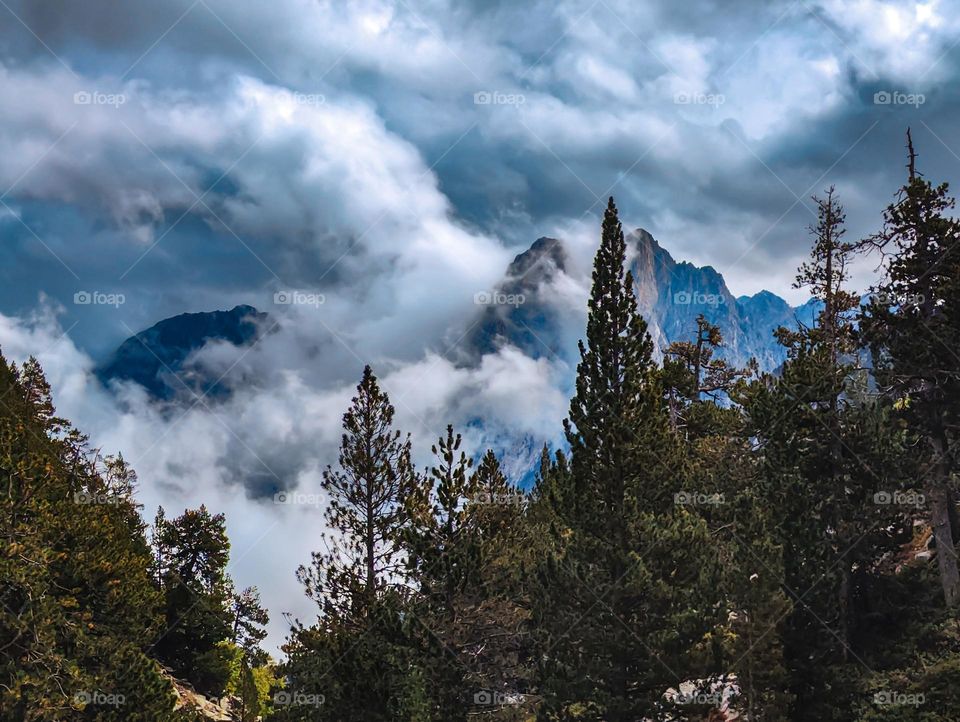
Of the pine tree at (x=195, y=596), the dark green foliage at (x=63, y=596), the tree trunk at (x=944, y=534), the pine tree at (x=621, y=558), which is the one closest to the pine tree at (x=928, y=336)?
the tree trunk at (x=944, y=534)

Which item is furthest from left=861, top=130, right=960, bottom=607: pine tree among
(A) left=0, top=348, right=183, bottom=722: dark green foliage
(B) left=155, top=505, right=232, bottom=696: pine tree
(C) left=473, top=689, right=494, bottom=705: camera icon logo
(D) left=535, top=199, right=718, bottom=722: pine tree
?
(B) left=155, top=505, right=232, bottom=696: pine tree

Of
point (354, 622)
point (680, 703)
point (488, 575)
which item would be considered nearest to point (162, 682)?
point (354, 622)

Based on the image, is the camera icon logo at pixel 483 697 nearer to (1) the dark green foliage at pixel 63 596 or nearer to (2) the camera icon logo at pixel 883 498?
(1) the dark green foliage at pixel 63 596

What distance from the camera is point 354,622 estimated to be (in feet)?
74.9

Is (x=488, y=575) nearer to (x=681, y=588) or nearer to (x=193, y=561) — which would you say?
(x=681, y=588)

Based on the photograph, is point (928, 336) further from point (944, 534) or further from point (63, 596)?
point (63, 596)

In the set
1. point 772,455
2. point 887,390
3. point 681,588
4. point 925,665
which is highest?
point 887,390

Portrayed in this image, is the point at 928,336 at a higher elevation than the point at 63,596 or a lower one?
higher

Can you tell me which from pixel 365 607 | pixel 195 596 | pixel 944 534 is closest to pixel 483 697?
pixel 365 607

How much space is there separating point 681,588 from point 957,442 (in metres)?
11.0

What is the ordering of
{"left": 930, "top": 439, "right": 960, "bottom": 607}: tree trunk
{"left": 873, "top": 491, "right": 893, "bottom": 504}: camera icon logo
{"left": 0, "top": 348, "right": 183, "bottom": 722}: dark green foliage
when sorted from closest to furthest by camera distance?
1. {"left": 0, "top": 348, "right": 183, "bottom": 722}: dark green foliage
2. {"left": 930, "top": 439, "right": 960, "bottom": 607}: tree trunk
3. {"left": 873, "top": 491, "right": 893, "bottom": 504}: camera icon logo

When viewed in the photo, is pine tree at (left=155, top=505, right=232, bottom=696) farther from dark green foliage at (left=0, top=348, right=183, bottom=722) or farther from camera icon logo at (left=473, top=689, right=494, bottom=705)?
camera icon logo at (left=473, top=689, right=494, bottom=705)

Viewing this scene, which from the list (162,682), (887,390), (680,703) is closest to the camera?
(680,703)

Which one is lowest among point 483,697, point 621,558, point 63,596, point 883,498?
point 483,697
